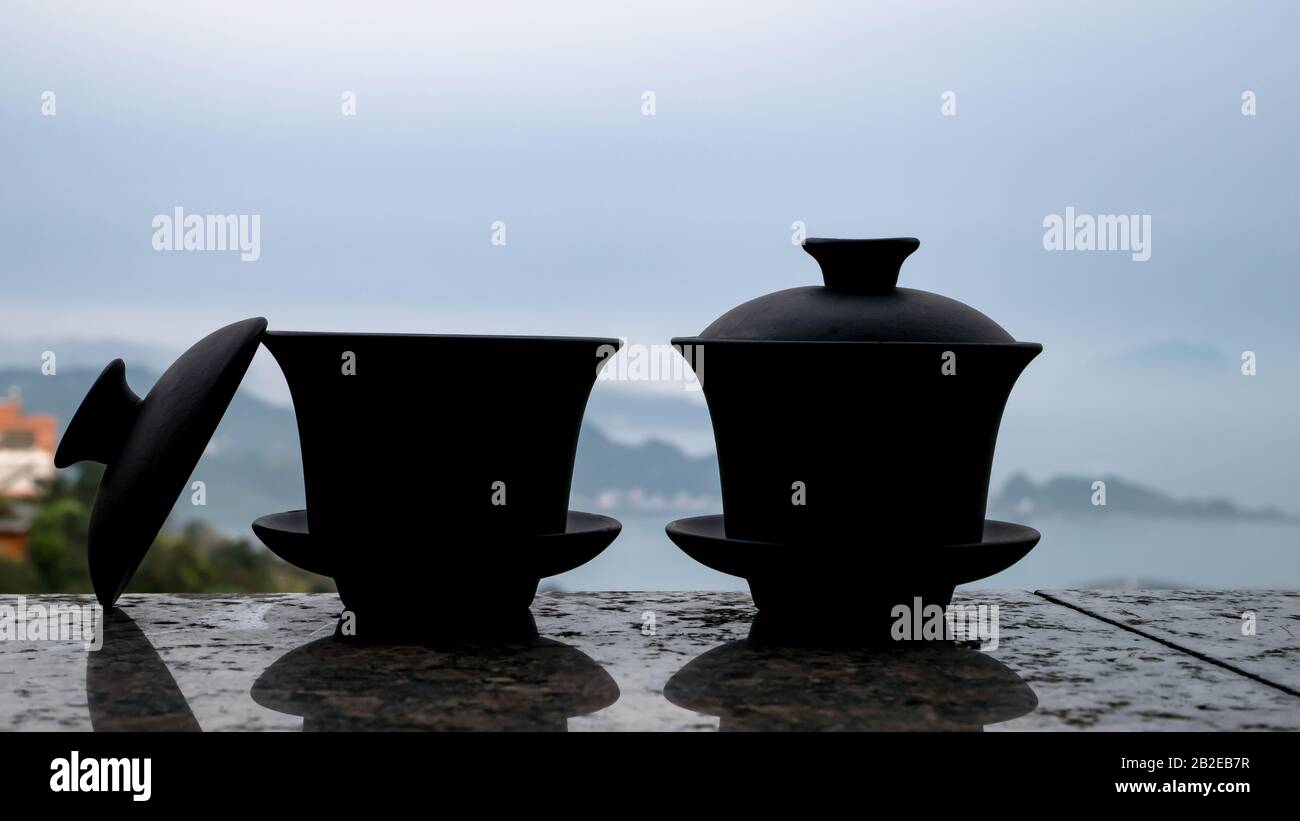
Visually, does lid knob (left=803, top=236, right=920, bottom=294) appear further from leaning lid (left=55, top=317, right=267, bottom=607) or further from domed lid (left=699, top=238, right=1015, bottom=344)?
leaning lid (left=55, top=317, right=267, bottom=607)

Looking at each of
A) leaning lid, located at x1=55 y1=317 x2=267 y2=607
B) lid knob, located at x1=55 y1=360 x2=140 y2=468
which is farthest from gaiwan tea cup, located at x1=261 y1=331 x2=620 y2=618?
lid knob, located at x1=55 y1=360 x2=140 y2=468

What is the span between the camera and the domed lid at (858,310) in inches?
75.7

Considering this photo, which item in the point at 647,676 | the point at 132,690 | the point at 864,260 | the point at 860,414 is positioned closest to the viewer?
the point at 132,690

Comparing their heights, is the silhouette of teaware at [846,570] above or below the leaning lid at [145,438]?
below

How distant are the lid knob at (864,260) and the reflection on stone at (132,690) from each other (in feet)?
3.74

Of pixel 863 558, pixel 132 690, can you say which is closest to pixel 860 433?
pixel 863 558

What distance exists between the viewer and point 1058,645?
2041 millimetres

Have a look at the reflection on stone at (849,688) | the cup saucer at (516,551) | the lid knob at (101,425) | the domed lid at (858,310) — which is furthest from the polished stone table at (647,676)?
the domed lid at (858,310)

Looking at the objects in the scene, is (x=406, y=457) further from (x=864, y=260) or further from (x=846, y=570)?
(x=864, y=260)

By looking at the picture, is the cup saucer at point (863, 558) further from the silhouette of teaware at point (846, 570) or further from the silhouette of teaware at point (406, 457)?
the silhouette of teaware at point (406, 457)

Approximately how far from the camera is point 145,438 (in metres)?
1.96

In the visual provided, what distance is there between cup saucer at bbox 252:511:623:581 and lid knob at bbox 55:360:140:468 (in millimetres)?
274

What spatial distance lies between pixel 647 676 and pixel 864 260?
0.74 metres
